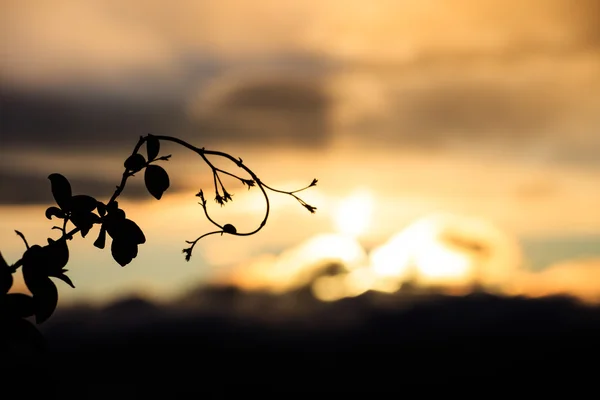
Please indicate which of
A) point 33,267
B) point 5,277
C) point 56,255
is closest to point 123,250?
point 56,255

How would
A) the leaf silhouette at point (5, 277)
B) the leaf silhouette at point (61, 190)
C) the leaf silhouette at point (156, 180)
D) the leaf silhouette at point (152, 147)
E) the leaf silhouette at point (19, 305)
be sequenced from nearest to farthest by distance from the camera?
the leaf silhouette at point (5, 277) → the leaf silhouette at point (19, 305) → the leaf silhouette at point (152, 147) → the leaf silhouette at point (156, 180) → the leaf silhouette at point (61, 190)

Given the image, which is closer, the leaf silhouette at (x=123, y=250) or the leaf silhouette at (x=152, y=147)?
the leaf silhouette at (x=152, y=147)

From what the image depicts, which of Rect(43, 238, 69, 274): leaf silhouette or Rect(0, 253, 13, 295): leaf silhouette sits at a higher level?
Rect(43, 238, 69, 274): leaf silhouette

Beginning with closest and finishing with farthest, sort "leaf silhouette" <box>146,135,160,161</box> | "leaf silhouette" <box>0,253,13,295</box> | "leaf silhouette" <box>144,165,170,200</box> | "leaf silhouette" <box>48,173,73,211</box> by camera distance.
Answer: "leaf silhouette" <box>0,253,13,295</box> < "leaf silhouette" <box>146,135,160,161</box> < "leaf silhouette" <box>144,165,170,200</box> < "leaf silhouette" <box>48,173,73,211</box>

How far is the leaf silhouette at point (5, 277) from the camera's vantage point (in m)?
5.23

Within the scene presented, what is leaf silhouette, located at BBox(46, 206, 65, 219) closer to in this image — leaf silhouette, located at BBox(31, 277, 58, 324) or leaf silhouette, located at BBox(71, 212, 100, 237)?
leaf silhouette, located at BBox(71, 212, 100, 237)

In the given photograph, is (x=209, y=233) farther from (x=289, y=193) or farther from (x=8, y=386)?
(x=8, y=386)

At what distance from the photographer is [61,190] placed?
6.02 meters

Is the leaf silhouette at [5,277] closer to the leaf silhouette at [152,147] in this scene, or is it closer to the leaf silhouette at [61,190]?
the leaf silhouette at [61,190]

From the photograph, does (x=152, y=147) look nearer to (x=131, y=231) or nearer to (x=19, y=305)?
(x=131, y=231)

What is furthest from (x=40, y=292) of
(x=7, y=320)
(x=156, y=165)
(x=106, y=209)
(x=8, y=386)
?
(x=8, y=386)

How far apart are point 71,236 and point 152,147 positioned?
3.02 ft

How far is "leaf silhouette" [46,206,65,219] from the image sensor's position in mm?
6074

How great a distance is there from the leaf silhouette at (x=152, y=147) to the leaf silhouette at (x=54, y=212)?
84 cm
